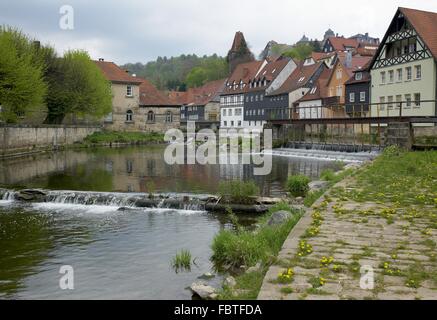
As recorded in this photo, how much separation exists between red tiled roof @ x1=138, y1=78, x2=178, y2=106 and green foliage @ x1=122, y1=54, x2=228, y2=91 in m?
56.3

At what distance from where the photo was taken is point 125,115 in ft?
212

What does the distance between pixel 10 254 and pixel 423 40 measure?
1481 inches

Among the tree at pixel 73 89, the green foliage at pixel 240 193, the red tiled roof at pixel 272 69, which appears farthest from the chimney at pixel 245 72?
the green foliage at pixel 240 193

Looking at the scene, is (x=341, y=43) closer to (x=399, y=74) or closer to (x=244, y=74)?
(x=244, y=74)

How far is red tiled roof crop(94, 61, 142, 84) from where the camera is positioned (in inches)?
2498

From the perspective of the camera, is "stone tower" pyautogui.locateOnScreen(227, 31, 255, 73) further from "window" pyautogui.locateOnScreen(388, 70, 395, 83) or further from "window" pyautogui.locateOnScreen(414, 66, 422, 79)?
"window" pyautogui.locateOnScreen(414, 66, 422, 79)

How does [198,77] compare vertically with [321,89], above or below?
above

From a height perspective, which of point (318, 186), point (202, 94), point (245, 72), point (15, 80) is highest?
point (245, 72)

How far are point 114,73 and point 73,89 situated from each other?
18.0 meters

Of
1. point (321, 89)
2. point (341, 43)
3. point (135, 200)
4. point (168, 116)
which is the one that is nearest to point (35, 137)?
point (135, 200)

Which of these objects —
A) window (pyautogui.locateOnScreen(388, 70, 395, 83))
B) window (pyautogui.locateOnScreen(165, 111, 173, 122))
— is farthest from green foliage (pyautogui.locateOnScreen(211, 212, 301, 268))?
window (pyautogui.locateOnScreen(165, 111, 173, 122))

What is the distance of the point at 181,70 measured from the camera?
147 metres
